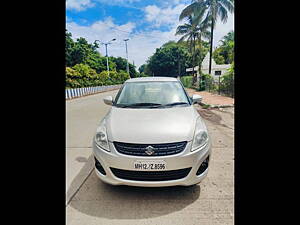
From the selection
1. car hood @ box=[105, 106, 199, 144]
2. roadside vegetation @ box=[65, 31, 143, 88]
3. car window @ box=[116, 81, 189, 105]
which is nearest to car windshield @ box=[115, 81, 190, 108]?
car window @ box=[116, 81, 189, 105]

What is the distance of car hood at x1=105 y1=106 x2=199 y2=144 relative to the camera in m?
2.31

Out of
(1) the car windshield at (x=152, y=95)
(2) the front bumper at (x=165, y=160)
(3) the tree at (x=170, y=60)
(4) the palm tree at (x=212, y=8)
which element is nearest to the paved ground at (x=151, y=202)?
(2) the front bumper at (x=165, y=160)

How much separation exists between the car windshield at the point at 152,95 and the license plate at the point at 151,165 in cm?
115

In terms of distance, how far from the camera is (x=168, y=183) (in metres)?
2.27

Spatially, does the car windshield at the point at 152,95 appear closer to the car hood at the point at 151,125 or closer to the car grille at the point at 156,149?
the car hood at the point at 151,125

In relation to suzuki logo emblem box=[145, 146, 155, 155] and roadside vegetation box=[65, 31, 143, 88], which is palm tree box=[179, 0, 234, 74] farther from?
suzuki logo emblem box=[145, 146, 155, 155]

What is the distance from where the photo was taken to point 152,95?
3.46 metres

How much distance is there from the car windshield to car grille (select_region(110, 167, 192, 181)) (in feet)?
3.86

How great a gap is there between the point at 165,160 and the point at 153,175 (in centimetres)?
22

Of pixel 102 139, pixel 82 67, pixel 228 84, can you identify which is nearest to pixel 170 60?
pixel 82 67

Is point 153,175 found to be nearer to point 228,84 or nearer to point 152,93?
point 152,93
